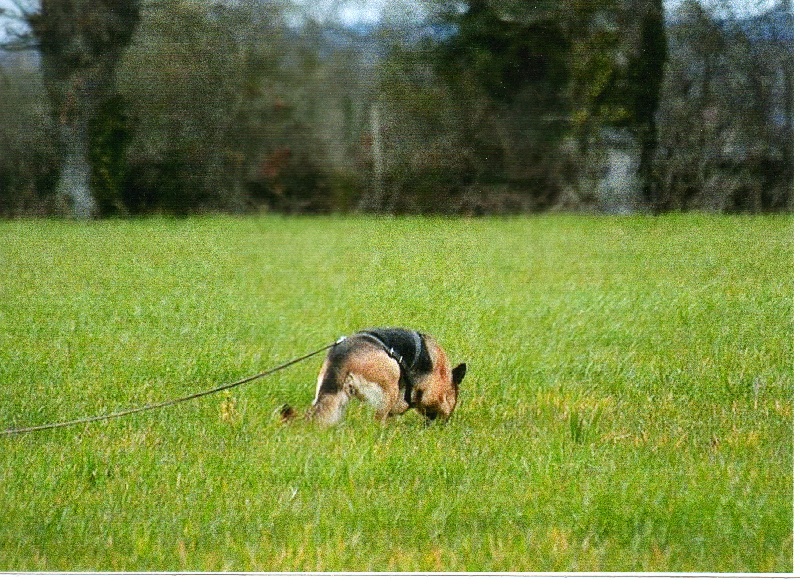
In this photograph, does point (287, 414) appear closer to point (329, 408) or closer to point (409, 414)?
point (329, 408)

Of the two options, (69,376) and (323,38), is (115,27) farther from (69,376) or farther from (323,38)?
(69,376)

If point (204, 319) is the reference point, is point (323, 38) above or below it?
above

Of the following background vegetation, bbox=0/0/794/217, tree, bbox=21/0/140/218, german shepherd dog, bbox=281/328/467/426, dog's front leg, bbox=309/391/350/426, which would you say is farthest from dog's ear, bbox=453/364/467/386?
tree, bbox=21/0/140/218

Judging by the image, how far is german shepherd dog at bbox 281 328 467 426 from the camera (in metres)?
3.20

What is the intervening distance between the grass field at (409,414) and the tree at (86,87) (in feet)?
0.39

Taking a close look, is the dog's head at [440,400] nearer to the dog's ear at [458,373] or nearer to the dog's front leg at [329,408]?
the dog's ear at [458,373]

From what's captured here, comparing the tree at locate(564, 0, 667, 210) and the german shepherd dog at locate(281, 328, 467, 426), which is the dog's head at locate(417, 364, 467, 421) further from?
the tree at locate(564, 0, 667, 210)

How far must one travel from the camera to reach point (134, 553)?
3.01 metres

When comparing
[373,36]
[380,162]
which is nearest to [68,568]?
[380,162]

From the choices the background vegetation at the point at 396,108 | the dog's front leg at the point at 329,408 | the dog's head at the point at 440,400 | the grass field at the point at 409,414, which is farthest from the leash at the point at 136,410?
the background vegetation at the point at 396,108

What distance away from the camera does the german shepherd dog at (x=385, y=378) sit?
10.5 feet

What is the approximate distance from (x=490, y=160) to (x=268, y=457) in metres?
0.98

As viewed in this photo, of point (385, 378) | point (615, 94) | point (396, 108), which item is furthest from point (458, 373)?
point (615, 94)

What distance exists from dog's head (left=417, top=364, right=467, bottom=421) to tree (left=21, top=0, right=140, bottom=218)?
1.00m
